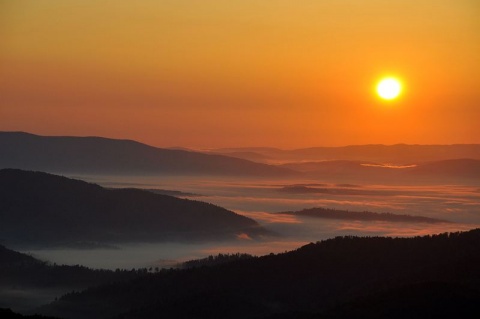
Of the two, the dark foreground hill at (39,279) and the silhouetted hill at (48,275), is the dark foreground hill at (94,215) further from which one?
the dark foreground hill at (39,279)

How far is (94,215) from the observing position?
165 meters

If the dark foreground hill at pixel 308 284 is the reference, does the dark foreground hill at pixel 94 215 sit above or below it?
above

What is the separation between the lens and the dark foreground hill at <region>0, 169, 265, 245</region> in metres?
158

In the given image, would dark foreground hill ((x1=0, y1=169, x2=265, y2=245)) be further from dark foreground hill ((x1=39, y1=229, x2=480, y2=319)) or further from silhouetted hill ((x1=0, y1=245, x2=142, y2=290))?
dark foreground hill ((x1=39, y1=229, x2=480, y2=319))

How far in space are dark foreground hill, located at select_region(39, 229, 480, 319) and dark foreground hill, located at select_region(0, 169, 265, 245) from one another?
235 feet

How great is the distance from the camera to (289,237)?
16188cm

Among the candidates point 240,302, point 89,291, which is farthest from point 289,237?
point 240,302

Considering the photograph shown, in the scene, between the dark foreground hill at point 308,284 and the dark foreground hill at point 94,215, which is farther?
the dark foreground hill at point 94,215

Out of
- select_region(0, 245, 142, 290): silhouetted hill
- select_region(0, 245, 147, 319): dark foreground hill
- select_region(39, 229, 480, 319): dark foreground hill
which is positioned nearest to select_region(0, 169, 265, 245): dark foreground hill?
select_region(0, 245, 142, 290): silhouetted hill

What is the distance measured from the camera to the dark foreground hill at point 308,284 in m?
59.5

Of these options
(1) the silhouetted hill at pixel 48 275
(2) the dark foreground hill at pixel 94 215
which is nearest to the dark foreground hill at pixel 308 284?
(1) the silhouetted hill at pixel 48 275

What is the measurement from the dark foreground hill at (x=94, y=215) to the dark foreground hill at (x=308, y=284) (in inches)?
2820

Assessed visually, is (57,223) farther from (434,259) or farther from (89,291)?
(434,259)

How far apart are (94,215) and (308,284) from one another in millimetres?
93597
